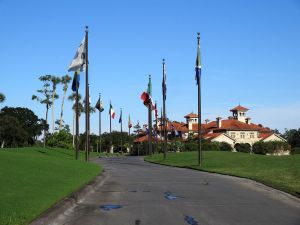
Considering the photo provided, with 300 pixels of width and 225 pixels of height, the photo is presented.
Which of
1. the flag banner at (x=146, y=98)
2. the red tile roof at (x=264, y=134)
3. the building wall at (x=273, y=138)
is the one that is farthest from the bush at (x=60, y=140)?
the red tile roof at (x=264, y=134)

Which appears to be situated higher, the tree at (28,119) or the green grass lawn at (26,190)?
the tree at (28,119)

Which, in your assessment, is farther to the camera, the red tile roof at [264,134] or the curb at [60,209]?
the red tile roof at [264,134]

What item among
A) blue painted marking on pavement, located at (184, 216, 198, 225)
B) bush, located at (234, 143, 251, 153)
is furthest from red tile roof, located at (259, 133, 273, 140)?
blue painted marking on pavement, located at (184, 216, 198, 225)

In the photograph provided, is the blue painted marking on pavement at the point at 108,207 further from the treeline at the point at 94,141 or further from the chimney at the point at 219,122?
the chimney at the point at 219,122

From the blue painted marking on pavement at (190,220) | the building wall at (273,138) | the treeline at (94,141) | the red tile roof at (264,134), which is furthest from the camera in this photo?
the red tile roof at (264,134)

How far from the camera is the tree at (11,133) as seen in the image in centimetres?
8712

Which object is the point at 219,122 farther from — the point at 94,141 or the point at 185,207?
the point at 185,207

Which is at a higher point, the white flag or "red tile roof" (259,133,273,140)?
the white flag

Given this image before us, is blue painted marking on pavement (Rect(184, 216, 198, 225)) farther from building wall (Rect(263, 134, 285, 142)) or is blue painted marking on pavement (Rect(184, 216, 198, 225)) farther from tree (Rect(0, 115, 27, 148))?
building wall (Rect(263, 134, 285, 142))

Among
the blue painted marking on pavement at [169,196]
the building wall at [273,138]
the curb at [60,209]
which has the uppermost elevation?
the building wall at [273,138]

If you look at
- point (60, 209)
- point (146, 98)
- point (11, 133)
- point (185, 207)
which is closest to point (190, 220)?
point (185, 207)

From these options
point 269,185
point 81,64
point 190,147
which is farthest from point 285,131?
point 269,185

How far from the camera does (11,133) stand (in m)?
87.9

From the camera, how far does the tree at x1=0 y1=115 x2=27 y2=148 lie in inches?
3430
